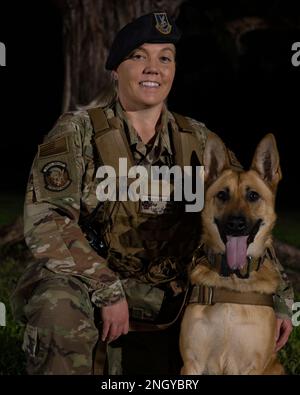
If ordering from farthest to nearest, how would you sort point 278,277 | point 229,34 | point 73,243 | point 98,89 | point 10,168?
point 10,168 < point 229,34 < point 98,89 < point 278,277 < point 73,243

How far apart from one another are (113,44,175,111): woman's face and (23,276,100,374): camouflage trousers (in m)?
1.03

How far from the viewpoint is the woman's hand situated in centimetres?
347

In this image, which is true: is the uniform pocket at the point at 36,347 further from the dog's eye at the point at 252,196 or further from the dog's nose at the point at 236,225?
the dog's eye at the point at 252,196

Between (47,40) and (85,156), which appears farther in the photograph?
(47,40)

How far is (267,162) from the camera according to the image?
380 centimetres

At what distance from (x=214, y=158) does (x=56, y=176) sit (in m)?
0.75

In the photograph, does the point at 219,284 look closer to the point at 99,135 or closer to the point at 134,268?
the point at 134,268

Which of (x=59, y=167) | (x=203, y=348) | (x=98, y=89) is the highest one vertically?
(x=98, y=89)

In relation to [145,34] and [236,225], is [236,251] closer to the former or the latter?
[236,225]

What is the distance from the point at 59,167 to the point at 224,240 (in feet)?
Result: 2.71

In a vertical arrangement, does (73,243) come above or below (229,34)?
below

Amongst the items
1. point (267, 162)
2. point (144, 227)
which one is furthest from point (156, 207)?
point (267, 162)

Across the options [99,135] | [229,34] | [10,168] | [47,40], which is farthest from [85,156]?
[10,168]

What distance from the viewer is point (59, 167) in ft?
12.0
